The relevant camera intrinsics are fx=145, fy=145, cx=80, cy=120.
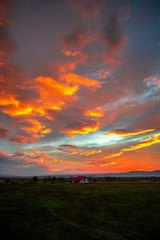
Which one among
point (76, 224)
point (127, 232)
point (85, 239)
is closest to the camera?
point (85, 239)

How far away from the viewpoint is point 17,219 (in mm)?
13734

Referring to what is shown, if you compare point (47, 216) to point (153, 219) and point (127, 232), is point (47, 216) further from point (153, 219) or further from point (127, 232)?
point (153, 219)

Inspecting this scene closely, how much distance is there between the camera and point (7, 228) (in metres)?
11.4

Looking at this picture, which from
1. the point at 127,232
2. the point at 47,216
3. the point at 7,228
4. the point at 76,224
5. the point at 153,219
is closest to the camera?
the point at 127,232

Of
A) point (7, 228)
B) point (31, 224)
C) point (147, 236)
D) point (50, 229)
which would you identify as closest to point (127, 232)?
point (147, 236)

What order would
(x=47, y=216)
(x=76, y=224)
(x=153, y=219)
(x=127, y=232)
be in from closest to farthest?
(x=127, y=232)
(x=76, y=224)
(x=153, y=219)
(x=47, y=216)

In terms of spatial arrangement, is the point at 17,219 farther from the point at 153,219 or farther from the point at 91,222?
the point at 153,219

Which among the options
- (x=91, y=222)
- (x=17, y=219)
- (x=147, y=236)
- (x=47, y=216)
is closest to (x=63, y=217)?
(x=47, y=216)

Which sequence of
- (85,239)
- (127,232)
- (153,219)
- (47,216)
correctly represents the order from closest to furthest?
(85,239) → (127,232) → (153,219) → (47,216)

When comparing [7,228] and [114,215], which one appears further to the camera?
[114,215]

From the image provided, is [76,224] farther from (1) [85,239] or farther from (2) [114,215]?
(2) [114,215]

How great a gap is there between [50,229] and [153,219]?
376 inches

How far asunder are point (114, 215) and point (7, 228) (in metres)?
10.1

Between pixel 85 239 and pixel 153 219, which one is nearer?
pixel 85 239
